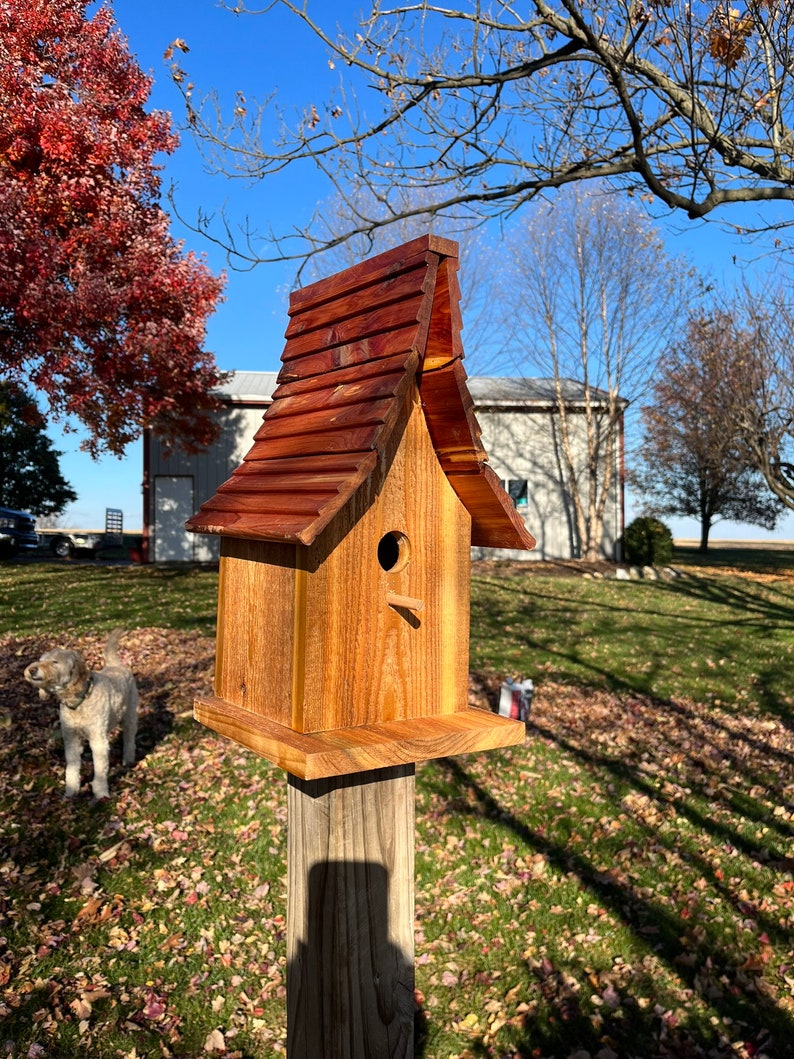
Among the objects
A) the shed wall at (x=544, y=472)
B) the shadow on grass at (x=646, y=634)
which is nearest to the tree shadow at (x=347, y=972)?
the shadow on grass at (x=646, y=634)

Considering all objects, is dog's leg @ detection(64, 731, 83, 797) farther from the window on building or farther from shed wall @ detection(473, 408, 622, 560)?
the window on building

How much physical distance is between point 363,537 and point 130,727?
496cm

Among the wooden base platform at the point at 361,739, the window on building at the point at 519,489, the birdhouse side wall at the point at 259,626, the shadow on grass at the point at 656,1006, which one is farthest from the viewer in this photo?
the window on building at the point at 519,489

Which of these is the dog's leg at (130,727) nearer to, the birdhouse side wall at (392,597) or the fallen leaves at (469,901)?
the fallen leaves at (469,901)

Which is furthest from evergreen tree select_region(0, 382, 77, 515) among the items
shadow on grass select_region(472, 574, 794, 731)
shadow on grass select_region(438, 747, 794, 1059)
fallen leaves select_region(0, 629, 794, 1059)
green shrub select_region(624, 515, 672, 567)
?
shadow on grass select_region(438, 747, 794, 1059)

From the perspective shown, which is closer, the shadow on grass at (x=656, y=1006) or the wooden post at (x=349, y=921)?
the wooden post at (x=349, y=921)

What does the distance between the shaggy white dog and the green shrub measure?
55.5ft

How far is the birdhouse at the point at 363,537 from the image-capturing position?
6.43ft

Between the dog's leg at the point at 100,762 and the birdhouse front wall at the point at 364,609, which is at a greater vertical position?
the birdhouse front wall at the point at 364,609

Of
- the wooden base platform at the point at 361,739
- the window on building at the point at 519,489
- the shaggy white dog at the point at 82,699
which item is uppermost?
the window on building at the point at 519,489

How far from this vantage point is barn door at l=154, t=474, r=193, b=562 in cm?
2086

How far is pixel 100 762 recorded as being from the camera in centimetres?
570

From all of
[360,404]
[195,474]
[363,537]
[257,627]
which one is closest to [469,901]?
[257,627]

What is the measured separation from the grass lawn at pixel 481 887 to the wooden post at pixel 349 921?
1.80m
